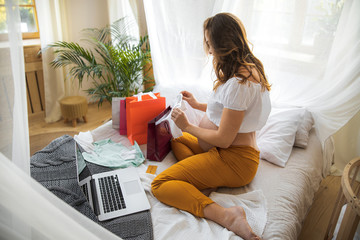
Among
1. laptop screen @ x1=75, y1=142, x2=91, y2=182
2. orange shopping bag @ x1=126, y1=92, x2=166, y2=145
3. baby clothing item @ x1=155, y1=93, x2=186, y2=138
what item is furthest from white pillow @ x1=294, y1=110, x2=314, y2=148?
laptop screen @ x1=75, y1=142, x2=91, y2=182

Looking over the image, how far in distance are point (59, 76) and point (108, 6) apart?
38.9 inches

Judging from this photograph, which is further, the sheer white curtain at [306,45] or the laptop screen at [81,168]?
the sheer white curtain at [306,45]

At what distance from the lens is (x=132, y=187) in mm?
1315

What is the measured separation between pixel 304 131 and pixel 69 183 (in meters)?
1.42

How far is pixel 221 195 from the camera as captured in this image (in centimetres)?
127

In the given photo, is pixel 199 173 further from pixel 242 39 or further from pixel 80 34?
pixel 80 34

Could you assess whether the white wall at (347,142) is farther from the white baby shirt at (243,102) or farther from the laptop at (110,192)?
the laptop at (110,192)

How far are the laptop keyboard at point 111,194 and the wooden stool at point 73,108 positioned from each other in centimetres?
173

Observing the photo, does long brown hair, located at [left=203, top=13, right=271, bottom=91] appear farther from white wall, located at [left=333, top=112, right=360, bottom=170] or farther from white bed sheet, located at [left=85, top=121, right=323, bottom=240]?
white wall, located at [left=333, top=112, right=360, bottom=170]

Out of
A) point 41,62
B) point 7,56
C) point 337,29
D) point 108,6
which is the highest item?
point 108,6

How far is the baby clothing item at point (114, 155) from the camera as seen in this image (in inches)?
59.2

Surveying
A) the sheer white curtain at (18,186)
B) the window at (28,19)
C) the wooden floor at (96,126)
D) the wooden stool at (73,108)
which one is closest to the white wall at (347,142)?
the wooden floor at (96,126)

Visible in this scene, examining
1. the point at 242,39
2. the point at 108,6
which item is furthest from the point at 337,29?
the point at 108,6

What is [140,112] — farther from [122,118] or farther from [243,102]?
[243,102]
